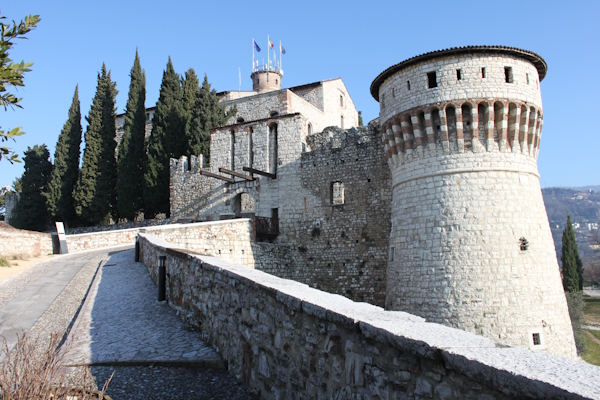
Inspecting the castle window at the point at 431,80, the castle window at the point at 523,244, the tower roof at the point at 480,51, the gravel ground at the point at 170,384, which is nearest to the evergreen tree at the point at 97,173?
the tower roof at the point at 480,51

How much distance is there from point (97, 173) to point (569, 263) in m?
39.2

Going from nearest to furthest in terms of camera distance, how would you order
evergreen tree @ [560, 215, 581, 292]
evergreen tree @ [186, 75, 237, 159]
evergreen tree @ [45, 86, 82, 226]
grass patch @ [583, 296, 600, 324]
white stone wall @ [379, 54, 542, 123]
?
white stone wall @ [379, 54, 542, 123]
evergreen tree @ [186, 75, 237, 159]
evergreen tree @ [45, 86, 82, 226]
grass patch @ [583, 296, 600, 324]
evergreen tree @ [560, 215, 581, 292]

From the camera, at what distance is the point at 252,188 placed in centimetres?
2044

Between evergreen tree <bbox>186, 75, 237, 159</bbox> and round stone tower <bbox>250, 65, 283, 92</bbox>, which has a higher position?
round stone tower <bbox>250, 65, 283, 92</bbox>

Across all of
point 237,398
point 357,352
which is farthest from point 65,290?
point 357,352

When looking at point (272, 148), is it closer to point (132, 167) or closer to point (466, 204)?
point (466, 204)

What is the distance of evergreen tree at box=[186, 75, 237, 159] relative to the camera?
2697cm

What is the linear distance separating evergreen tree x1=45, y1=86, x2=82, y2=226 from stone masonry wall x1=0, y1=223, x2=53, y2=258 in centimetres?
1605

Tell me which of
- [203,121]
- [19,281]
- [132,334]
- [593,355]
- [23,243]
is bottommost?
[593,355]

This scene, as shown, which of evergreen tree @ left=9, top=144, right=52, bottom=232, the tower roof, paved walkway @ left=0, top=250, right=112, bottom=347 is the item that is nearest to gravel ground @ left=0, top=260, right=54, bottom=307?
paved walkway @ left=0, top=250, right=112, bottom=347

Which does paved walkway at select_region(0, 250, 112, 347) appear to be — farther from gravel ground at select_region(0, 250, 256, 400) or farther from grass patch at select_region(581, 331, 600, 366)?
grass patch at select_region(581, 331, 600, 366)

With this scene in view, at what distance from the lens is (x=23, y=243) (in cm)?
1673

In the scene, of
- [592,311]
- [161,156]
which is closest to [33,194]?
[161,156]

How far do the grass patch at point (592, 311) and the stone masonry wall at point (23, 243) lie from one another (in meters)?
33.7
